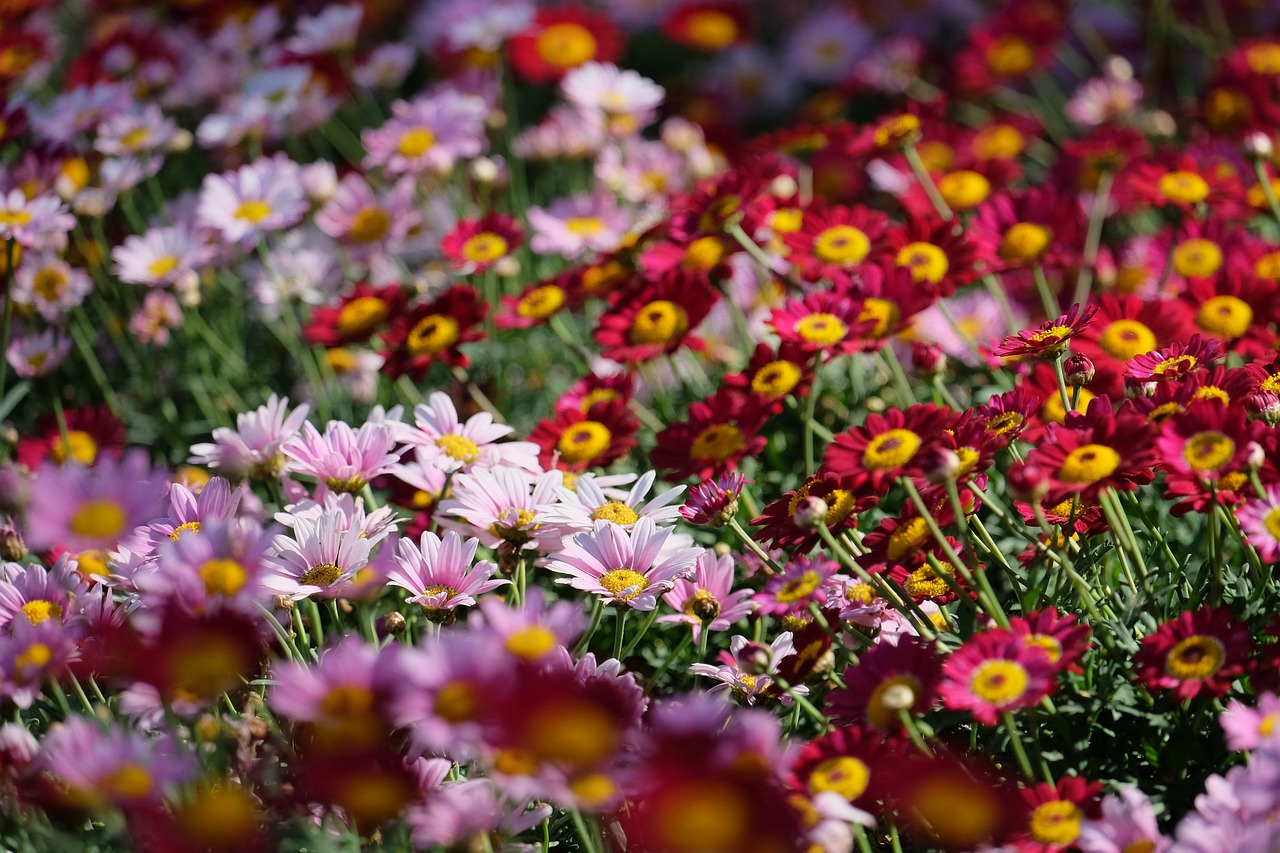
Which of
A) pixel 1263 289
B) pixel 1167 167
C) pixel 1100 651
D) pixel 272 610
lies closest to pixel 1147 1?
pixel 1167 167

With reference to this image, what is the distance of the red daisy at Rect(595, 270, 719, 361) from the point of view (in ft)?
8.50

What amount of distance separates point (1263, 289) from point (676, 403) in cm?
141

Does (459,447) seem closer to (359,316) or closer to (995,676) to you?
(359,316)

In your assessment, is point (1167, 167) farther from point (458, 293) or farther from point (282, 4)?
point (282, 4)

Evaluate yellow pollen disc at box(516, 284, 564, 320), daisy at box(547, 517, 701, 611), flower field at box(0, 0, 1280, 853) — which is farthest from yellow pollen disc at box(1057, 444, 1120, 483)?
yellow pollen disc at box(516, 284, 564, 320)

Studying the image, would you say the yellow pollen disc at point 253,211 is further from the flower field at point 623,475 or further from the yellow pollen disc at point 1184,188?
the yellow pollen disc at point 1184,188

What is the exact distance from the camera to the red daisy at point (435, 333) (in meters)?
2.63

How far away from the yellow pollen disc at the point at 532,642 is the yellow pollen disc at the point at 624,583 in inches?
17.1

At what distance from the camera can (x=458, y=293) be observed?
2.70m

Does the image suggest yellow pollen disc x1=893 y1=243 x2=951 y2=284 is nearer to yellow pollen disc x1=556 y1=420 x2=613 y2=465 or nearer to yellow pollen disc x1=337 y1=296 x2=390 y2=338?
yellow pollen disc x1=556 y1=420 x2=613 y2=465

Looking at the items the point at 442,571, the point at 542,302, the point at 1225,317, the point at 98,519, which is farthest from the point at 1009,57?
the point at 98,519

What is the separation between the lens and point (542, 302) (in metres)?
2.83

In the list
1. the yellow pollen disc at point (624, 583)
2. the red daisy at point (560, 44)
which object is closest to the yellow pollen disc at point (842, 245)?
the yellow pollen disc at point (624, 583)

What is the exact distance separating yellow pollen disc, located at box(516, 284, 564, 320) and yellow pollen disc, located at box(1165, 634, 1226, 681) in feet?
5.22
